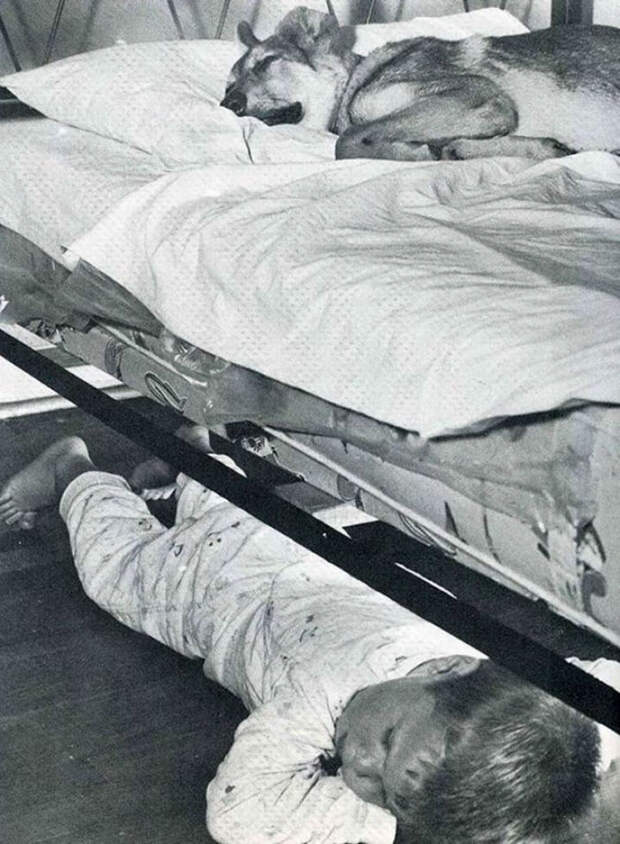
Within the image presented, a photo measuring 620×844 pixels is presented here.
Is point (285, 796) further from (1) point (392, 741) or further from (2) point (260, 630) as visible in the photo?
(2) point (260, 630)

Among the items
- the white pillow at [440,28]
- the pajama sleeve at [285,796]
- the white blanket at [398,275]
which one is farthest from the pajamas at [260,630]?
the white pillow at [440,28]

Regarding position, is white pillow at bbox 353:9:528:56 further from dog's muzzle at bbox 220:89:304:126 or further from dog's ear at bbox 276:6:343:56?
dog's muzzle at bbox 220:89:304:126

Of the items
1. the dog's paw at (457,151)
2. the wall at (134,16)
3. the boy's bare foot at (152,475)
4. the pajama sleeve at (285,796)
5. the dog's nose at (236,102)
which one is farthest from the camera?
the boy's bare foot at (152,475)

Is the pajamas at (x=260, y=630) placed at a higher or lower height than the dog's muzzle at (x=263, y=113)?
lower

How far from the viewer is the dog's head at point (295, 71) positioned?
183 cm

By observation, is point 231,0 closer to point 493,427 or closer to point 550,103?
point 550,103

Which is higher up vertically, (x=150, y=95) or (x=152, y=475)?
(x=150, y=95)

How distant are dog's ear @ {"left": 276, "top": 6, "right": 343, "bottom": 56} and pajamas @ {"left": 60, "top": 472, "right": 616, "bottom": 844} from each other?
745 mm

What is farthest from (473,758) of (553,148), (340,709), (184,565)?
(553,148)

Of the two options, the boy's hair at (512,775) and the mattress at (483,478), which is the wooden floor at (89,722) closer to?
the boy's hair at (512,775)

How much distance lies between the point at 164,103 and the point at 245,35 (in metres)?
0.24

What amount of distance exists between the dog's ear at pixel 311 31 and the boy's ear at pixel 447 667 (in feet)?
3.45

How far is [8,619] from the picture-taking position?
1.72m

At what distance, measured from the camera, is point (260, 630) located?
4.96 feet
